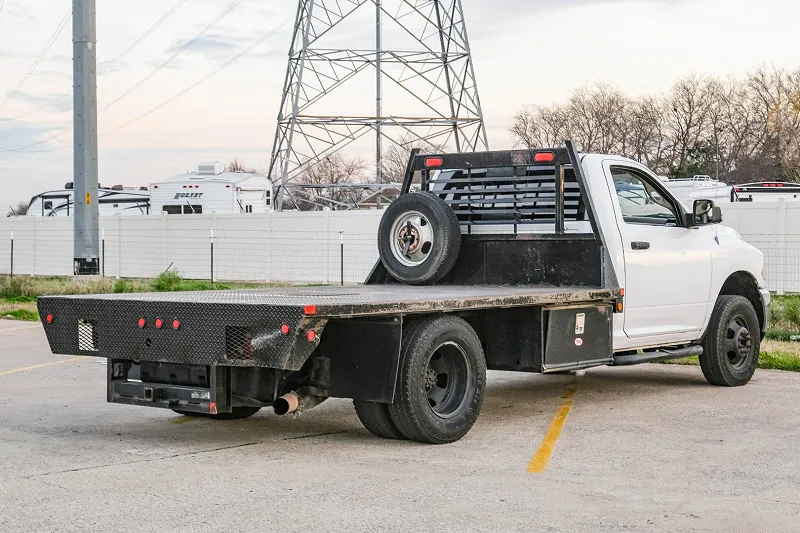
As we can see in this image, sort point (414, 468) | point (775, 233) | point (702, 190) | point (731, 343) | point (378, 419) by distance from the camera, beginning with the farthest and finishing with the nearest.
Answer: point (702, 190) → point (775, 233) → point (731, 343) → point (378, 419) → point (414, 468)

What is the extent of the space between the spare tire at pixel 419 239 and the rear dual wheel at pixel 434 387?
1948 millimetres

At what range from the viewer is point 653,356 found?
410 inches

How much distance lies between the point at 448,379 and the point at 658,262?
2.97 meters

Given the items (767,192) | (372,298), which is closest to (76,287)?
(372,298)

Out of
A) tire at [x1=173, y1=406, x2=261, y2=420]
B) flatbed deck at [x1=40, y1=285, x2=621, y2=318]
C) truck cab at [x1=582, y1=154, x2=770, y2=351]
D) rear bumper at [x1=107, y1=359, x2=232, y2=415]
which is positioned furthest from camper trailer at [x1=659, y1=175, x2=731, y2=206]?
rear bumper at [x1=107, y1=359, x2=232, y2=415]

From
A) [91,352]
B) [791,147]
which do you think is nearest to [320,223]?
[91,352]

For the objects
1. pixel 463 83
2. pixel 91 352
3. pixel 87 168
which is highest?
pixel 463 83

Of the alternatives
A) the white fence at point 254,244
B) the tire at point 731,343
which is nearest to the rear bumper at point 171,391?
the tire at point 731,343

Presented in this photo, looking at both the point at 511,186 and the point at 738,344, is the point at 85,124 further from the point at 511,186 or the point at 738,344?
the point at 738,344

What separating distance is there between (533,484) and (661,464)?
1.14 meters

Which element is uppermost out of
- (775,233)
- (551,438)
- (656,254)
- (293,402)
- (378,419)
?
(775,233)

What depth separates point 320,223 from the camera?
105ft

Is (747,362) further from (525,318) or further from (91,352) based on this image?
(91,352)

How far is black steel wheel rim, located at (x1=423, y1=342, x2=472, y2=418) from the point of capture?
8531 mm
